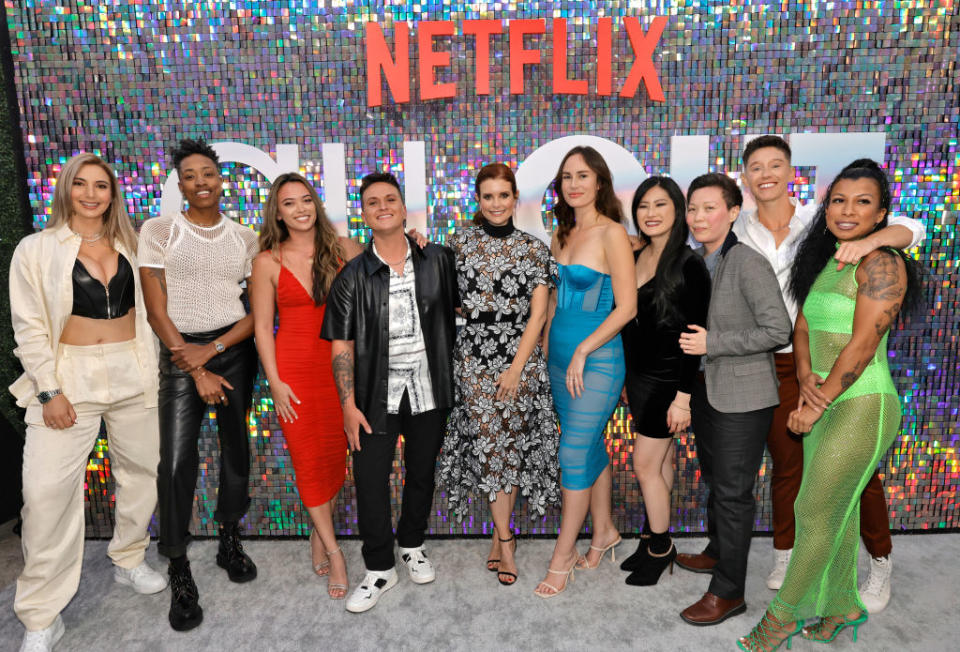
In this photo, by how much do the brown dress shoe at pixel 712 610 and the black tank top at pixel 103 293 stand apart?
9.59 feet

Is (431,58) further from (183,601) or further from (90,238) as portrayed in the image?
(183,601)

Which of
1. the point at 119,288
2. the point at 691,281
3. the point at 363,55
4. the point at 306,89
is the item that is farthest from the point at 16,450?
the point at 691,281

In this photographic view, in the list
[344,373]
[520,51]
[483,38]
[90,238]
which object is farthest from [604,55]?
[90,238]

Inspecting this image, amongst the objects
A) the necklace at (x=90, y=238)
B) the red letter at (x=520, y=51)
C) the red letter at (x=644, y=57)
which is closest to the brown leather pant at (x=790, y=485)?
the red letter at (x=644, y=57)

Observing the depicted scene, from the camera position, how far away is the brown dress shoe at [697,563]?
2.88 m

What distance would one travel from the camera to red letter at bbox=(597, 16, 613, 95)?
2.88 m

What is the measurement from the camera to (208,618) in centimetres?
257

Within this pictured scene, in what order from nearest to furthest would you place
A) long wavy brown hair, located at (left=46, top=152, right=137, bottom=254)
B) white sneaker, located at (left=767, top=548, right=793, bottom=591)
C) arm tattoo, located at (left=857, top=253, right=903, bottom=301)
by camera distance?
1. arm tattoo, located at (left=857, top=253, right=903, bottom=301)
2. long wavy brown hair, located at (left=46, top=152, right=137, bottom=254)
3. white sneaker, located at (left=767, top=548, right=793, bottom=591)

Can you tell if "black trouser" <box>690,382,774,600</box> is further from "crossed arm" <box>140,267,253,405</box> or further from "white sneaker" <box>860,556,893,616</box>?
"crossed arm" <box>140,267,253,405</box>

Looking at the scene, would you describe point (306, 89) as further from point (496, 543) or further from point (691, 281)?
point (496, 543)

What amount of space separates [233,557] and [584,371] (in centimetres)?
210

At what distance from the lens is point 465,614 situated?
2561 millimetres

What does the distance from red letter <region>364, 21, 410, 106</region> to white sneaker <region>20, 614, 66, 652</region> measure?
9.47ft

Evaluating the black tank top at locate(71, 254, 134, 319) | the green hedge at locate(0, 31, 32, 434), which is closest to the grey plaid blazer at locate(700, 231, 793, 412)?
the black tank top at locate(71, 254, 134, 319)
